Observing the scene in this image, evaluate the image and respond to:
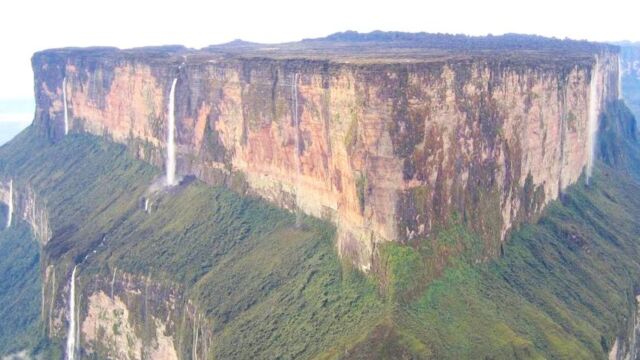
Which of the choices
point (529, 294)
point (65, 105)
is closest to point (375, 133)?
point (529, 294)

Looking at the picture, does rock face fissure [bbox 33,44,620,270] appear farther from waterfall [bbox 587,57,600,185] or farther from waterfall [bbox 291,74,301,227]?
waterfall [bbox 587,57,600,185]

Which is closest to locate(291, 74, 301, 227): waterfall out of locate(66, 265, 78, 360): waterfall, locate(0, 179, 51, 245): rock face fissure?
locate(66, 265, 78, 360): waterfall

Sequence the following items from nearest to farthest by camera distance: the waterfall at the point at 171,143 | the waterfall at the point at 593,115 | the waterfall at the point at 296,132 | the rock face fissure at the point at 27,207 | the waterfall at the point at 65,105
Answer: the waterfall at the point at 296,132
the waterfall at the point at 171,143
the waterfall at the point at 593,115
the rock face fissure at the point at 27,207
the waterfall at the point at 65,105

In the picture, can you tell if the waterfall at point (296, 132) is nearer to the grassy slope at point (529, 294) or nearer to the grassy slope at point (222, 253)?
the grassy slope at point (222, 253)

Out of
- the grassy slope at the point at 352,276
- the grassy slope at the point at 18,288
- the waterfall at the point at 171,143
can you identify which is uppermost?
the waterfall at the point at 171,143

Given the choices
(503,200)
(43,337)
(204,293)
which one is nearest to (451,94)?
(503,200)

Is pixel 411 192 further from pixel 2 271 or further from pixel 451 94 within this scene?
pixel 2 271

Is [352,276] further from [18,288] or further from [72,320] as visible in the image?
[18,288]

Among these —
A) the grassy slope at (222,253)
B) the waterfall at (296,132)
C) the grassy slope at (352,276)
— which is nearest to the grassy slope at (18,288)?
the grassy slope at (222,253)
